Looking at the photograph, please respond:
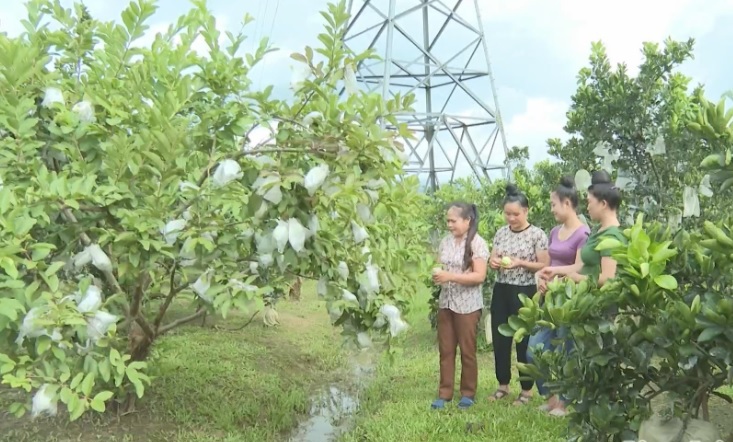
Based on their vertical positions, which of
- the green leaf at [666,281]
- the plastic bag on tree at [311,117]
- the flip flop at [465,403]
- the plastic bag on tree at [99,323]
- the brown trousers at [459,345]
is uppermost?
the plastic bag on tree at [311,117]

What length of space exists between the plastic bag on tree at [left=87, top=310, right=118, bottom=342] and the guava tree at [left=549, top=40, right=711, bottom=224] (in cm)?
299

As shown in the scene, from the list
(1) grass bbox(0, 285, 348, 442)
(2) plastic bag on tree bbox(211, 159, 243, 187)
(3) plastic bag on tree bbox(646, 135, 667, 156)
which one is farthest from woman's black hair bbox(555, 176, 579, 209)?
(1) grass bbox(0, 285, 348, 442)

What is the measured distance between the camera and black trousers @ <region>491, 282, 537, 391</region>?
13.1 ft

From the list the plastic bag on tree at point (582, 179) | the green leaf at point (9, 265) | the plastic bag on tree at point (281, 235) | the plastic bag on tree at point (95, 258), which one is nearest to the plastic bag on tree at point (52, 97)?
the plastic bag on tree at point (95, 258)

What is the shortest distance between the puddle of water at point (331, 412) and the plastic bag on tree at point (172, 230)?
2201 millimetres

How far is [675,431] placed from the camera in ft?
6.87

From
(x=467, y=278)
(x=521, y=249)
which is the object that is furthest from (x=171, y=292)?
(x=521, y=249)

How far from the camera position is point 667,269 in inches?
81.1

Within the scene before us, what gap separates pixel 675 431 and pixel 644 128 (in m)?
2.48

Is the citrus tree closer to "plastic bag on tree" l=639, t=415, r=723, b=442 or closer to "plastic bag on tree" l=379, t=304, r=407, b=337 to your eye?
"plastic bag on tree" l=639, t=415, r=723, b=442

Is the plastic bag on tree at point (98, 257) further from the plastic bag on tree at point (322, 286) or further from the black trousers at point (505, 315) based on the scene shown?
the black trousers at point (505, 315)

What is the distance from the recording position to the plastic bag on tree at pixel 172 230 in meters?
2.46

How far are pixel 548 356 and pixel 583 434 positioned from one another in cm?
28

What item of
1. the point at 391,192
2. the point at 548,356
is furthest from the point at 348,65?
the point at 548,356
